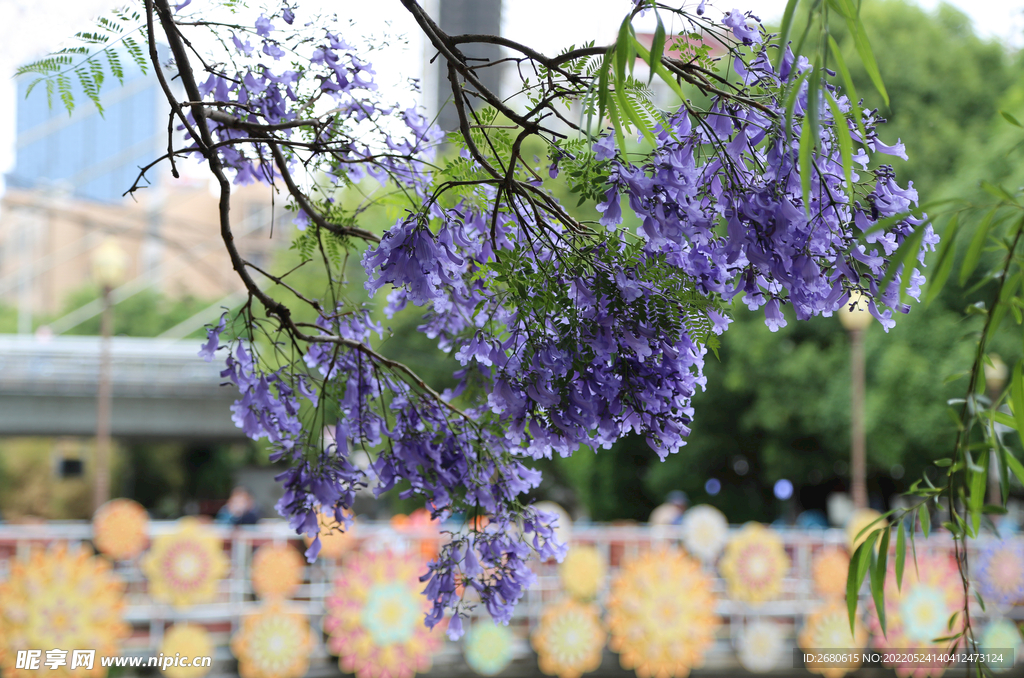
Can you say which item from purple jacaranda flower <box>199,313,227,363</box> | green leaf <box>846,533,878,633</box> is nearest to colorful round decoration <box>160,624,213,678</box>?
purple jacaranda flower <box>199,313,227,363</box>

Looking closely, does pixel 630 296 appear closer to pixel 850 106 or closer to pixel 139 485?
pixel 850 106

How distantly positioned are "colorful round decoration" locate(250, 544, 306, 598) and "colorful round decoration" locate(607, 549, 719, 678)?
2786 millimetres

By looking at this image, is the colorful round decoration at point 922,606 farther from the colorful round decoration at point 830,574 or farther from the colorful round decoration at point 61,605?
the colorful round decoration at point 61,605

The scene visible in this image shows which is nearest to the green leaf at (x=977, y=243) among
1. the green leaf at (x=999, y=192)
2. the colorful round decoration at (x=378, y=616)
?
the green leaf at (x=999, y=192)

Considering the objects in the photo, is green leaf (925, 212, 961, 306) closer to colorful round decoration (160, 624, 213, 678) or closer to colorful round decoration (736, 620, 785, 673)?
colorful round decoration (160, 624, 213, 678)

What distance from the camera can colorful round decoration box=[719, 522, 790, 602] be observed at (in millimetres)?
7926

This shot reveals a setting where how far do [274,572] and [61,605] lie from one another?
1.58m

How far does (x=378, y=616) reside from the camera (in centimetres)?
704

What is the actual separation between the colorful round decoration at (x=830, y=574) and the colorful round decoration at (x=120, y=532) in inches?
230

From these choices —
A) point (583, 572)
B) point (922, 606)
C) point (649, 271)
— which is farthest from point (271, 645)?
point (649, 271)

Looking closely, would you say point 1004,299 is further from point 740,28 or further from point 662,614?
point 662,614

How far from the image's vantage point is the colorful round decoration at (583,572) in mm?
7602

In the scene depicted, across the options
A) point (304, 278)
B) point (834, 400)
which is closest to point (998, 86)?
point (834, 400)

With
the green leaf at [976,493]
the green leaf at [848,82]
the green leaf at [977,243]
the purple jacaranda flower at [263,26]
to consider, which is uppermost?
the purple jacaranda flower at [263,26]
